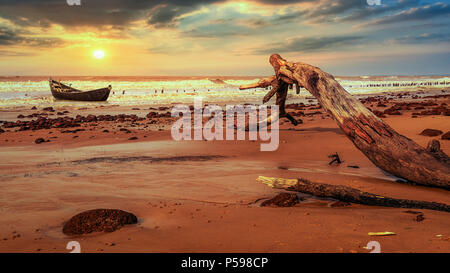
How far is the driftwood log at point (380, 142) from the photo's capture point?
608 centimetres

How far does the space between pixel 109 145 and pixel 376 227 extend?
8428mm

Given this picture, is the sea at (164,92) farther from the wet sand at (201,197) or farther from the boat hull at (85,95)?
the wet sand at (201,197)

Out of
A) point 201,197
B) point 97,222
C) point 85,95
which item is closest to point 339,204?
point 201,197

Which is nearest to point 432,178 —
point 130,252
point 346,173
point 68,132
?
point 346,173

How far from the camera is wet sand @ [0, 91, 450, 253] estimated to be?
3615 mm

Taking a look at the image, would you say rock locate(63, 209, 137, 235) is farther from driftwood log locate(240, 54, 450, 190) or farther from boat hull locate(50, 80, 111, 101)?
boat hull locate(50, 80, 111, 101)

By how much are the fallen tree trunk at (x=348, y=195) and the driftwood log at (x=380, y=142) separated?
152cm

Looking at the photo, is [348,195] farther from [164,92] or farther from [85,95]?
[164,92]

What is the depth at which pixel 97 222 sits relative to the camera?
13.3ft

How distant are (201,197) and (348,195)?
6.54 feet

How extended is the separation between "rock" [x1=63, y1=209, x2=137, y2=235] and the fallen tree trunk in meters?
2.06

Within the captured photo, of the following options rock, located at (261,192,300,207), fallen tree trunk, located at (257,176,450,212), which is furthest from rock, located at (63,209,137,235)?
fallen tree trunk, located at (257,176,450,212)
